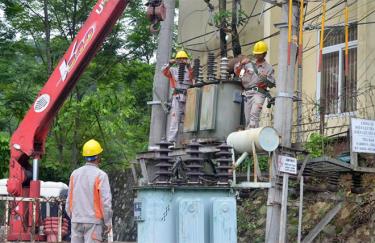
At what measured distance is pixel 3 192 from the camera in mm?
17734

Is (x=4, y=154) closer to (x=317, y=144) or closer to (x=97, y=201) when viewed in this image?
(x=317, y=144)

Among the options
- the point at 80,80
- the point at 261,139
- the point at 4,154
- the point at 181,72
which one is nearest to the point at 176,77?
the point at 181,72

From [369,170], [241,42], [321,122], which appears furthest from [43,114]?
[241,42]

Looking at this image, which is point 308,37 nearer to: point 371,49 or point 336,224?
point 371,49

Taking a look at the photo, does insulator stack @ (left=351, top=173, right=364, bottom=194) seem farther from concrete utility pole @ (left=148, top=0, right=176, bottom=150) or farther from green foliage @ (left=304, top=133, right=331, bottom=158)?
concrete utility pole @ (left=148, top=0, right=176, bottom=150)

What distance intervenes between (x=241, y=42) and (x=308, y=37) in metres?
2.85

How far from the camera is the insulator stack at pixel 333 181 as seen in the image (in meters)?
13.0

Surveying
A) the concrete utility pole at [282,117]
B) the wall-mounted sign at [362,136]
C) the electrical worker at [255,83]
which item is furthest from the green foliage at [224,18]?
the wall-mounted sign at [362,136]

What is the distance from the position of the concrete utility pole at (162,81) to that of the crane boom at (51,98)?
162 centimetres

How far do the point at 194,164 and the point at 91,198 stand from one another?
157cm

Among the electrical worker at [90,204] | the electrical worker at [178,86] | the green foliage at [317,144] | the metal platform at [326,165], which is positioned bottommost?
the electrical worker at [90,204]

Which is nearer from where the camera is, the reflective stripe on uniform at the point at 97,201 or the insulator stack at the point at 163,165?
the reflective stripe on uniform at the point at 97,201

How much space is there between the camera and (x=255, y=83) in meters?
12.5

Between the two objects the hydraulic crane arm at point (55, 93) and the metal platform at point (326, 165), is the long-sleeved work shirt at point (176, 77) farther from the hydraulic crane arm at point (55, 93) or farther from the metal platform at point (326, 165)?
the metal platform at point (326, 165)
